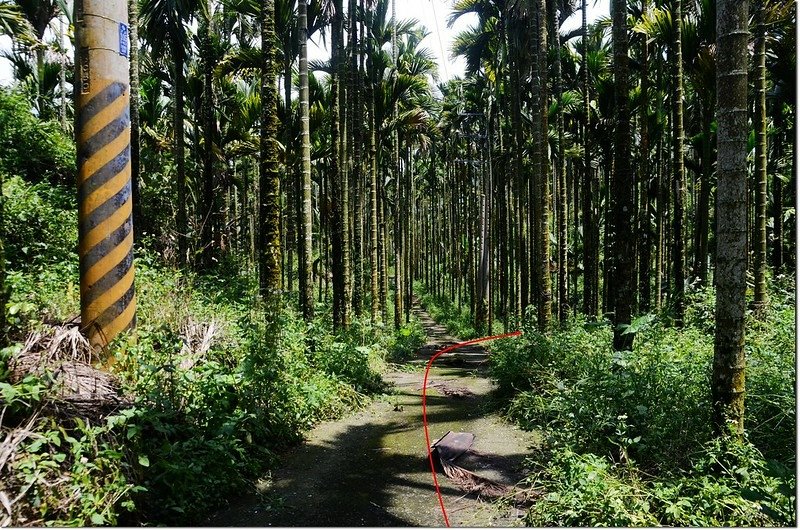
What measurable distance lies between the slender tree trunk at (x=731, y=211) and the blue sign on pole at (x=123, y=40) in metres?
5.62

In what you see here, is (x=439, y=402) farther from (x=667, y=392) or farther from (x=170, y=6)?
(x=170, y=6)

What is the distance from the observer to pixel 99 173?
5297 mm

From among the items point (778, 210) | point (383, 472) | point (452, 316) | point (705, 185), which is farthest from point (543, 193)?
point (452, 316)

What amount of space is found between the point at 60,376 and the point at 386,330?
13.2 m

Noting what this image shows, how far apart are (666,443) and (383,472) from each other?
9.79 ft

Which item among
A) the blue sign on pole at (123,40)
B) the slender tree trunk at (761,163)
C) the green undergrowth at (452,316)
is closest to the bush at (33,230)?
the blue sign on pole at (123,40)

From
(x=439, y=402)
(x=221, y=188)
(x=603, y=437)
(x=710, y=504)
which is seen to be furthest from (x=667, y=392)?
(x=221, y=188)

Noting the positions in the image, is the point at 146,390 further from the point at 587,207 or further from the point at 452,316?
the point at 452,316

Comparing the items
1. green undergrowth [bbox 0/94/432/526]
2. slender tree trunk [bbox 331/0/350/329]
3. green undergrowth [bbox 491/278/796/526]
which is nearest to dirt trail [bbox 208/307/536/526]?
green undergrowth [bbox 0/94/432/526]

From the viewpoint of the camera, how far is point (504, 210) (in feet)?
75.2

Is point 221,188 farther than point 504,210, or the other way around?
point 504,210

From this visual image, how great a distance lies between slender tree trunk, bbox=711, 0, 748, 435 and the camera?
4.38m

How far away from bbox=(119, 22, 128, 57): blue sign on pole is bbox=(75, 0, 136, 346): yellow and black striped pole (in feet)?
0.21

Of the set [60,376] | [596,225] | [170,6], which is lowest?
[60,376]
